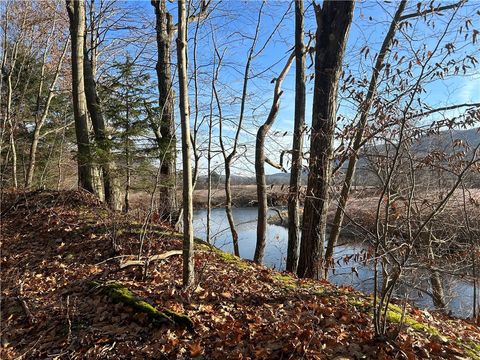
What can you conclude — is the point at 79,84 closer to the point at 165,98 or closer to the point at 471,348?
the point at 165,98

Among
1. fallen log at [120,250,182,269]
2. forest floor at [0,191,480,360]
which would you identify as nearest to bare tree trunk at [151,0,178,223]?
forest floor at [0,191,480,360]

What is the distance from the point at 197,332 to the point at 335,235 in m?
5.00

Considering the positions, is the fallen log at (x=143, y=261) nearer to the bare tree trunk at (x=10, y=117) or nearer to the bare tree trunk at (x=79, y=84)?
the bare tree trunk at (x=79, y=84)

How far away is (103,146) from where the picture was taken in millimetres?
7512

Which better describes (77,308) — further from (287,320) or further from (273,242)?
(273,242)

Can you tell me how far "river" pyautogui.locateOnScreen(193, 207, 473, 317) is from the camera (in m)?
4.13

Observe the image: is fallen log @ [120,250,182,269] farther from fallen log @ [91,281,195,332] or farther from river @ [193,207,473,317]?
river @ [193,207,473,317]

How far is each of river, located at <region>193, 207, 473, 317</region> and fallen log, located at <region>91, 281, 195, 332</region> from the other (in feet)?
5.44

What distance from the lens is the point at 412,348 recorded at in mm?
2732

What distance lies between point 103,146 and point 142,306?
5.09 metres

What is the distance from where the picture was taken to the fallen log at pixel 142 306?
320cm

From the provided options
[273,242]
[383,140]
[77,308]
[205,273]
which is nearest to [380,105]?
[383,140]

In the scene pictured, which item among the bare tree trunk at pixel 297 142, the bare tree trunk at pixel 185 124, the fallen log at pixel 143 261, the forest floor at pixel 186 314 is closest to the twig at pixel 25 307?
the forest floor at pixel 186 314

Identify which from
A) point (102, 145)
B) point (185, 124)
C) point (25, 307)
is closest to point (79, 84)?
point (102, 145)
